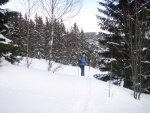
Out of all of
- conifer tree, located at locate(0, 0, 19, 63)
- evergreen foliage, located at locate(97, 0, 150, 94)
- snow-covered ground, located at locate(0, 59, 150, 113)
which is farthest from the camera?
evergreen foliage, located at locate(97, 0, 150, 94)

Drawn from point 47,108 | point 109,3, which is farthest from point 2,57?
point 109,3

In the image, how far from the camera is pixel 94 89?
10938mm

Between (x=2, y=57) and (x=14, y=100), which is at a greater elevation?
(x=2, y=57)

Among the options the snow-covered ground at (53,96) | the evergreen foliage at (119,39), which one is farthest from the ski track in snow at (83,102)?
the evergreen foliage at (119,39)

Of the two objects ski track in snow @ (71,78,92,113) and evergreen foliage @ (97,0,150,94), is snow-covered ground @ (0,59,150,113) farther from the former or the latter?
evergreen foliage @ (97,0,150,94)

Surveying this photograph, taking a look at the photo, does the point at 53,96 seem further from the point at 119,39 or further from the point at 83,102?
the point at 119,39

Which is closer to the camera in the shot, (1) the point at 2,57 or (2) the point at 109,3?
(1) the point at 2,57

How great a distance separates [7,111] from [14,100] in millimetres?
1233

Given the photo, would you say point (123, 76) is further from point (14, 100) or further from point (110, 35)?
point (14, 100)

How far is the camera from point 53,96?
8578mm

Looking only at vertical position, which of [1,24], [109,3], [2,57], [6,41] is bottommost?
[2,57]

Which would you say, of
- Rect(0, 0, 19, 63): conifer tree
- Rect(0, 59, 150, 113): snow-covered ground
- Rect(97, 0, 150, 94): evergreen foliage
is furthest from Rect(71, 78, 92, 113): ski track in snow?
Rect(0, 0, 19, 63): conifer tree

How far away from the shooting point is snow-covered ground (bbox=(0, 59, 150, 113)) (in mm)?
Result: 6953

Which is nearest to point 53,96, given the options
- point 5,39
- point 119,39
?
point 5,39
